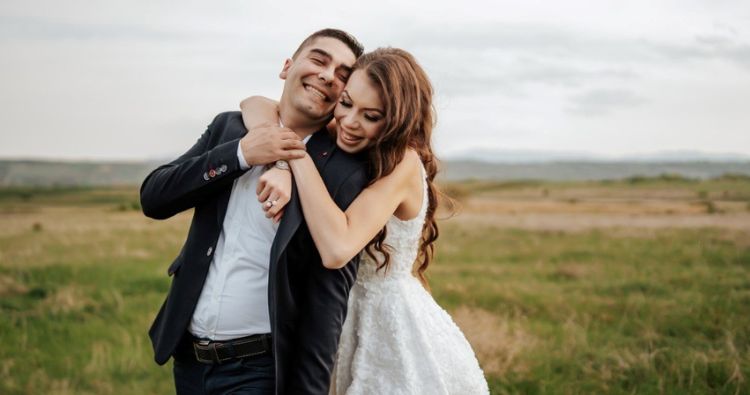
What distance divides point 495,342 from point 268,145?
4672mm

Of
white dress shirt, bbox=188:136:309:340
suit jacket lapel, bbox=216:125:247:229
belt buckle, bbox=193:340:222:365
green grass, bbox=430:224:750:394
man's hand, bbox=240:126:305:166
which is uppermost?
man's hand, bbox=240:126:305:166

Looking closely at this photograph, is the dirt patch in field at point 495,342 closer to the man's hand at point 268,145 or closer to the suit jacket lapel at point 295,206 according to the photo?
the suit jacket lapel at point 295,206

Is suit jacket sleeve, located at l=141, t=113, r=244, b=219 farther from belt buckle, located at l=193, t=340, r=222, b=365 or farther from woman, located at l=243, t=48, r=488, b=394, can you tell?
belt buckle, located at l=193, t=340, r=222, b=365

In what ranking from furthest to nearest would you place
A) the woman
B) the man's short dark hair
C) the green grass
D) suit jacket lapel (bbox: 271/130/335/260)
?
the green grass < the man's short dark hair < the woman < suit jacket lapel (bbox: 271/130/335/260)

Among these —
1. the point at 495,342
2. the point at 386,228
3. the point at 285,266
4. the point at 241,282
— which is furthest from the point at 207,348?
the point at 495,342

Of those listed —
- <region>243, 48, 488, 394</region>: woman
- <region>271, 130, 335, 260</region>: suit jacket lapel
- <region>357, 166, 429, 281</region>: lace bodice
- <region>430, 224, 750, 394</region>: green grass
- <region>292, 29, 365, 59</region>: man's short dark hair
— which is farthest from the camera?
<region>430, 224, 750, 394</region>: green grass

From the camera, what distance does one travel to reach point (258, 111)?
351 centimetres

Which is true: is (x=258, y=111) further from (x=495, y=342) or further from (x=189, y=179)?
(x=495, y=342)

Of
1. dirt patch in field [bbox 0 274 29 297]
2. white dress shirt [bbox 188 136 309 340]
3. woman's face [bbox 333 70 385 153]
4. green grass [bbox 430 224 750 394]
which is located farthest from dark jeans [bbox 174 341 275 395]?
dirt patch in field [bbox 0 274 29 297]

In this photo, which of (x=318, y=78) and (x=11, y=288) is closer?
(x=318, y=78)

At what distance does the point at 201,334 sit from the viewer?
3.21m

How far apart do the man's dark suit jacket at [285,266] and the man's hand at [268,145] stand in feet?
0.21

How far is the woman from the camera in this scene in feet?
9.94

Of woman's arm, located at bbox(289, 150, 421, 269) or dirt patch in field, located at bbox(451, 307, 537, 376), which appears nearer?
woman's arm, located at bbox(289, 150, 421, 269)
